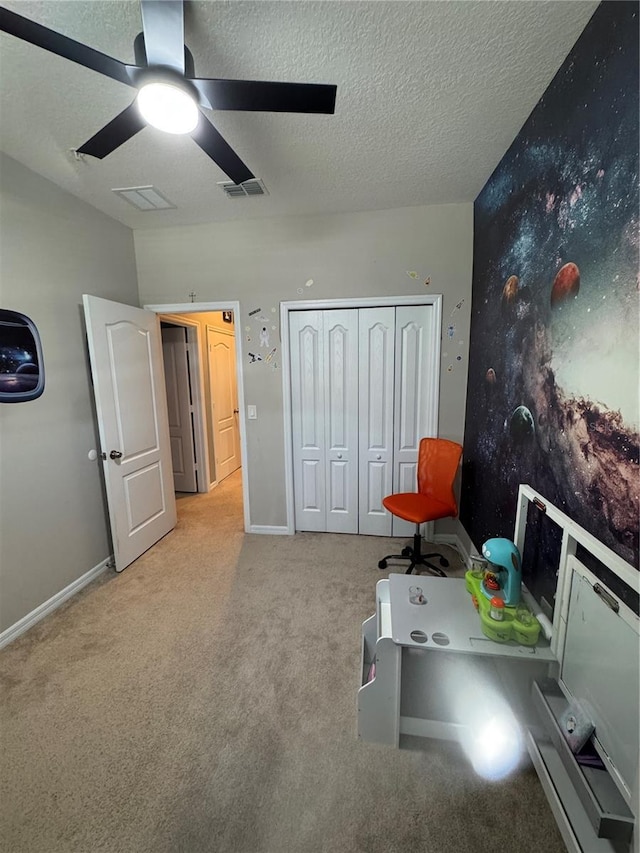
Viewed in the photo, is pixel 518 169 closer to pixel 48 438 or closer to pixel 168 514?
pixel 48 438

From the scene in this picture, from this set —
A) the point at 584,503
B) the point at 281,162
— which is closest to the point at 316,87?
the point at 281,162

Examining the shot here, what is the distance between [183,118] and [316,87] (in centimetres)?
52

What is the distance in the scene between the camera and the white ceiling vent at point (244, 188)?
6.98 feet

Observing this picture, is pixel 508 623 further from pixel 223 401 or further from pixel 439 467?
pixel 223 401

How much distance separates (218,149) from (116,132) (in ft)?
1.31

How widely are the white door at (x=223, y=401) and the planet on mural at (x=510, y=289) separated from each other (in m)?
3.36

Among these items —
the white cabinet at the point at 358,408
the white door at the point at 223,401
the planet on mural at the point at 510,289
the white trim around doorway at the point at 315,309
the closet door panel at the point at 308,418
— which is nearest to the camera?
the planet on mural at the point at 510,289

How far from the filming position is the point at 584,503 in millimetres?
1160

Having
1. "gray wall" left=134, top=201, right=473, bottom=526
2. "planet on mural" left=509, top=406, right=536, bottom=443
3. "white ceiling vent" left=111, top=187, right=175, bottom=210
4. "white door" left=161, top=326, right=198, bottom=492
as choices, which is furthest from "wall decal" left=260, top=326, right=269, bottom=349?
"planet on mural" left=509, top=406, right=536, bottom=443

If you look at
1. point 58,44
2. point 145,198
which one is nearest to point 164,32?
point 58,44

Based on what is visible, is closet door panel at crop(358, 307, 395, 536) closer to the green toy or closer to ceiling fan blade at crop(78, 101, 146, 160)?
the green toy

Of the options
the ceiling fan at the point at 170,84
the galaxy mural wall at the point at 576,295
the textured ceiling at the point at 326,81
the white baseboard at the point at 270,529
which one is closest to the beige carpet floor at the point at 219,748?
the white baseboard at the point at 270,529

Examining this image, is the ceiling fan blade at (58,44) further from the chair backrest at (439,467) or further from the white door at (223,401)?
the white door at (223,401)

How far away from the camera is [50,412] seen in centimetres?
212
